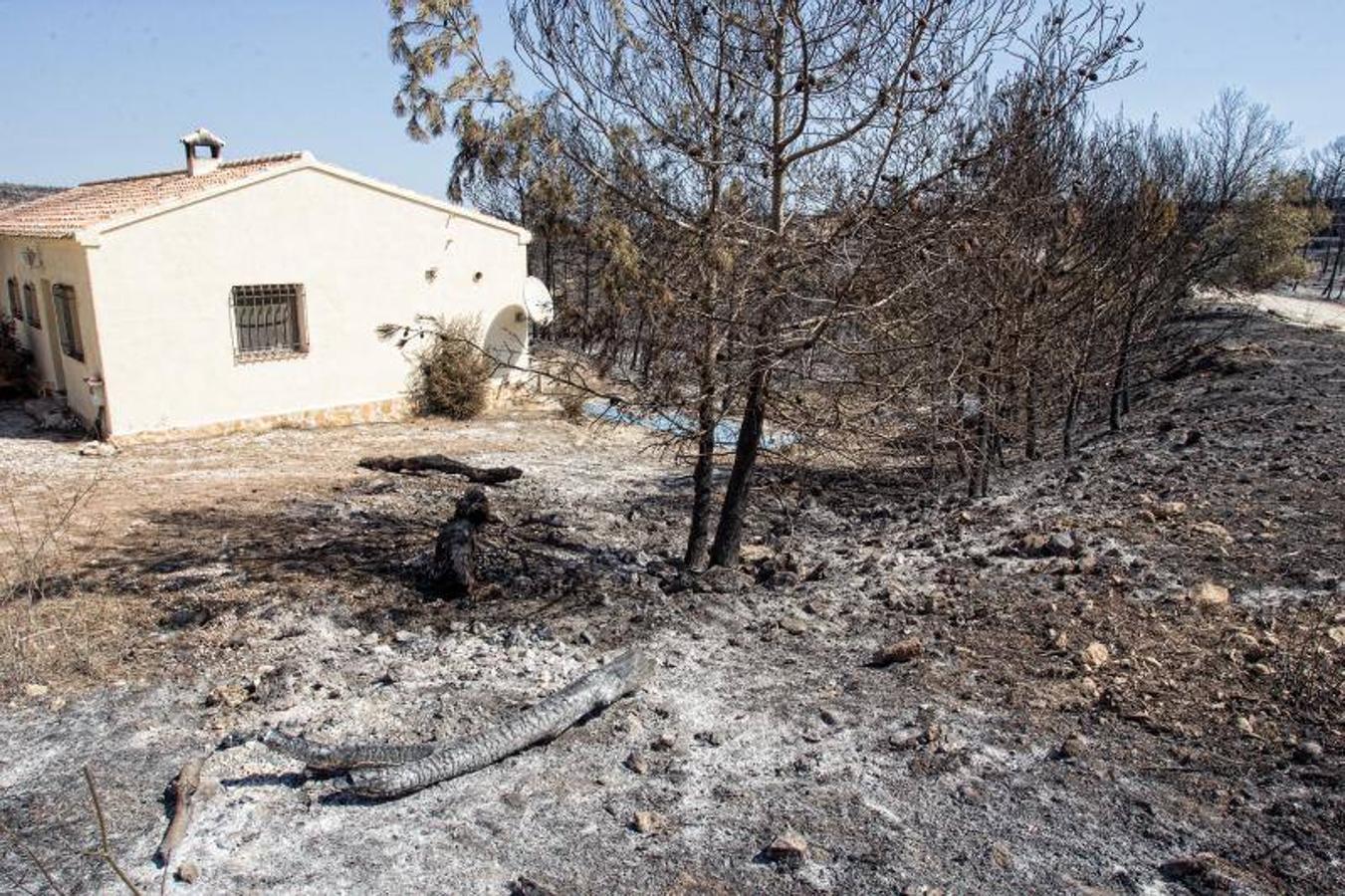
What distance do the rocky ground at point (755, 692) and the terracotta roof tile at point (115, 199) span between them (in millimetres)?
5011

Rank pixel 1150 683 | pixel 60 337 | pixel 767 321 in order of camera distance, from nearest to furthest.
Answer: pixel 1150 683, pixel 767 321, pixel 60 337

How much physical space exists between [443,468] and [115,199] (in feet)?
25.0

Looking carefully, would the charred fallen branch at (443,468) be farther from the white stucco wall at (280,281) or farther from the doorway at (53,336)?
Answer: the doorway at (53,336)

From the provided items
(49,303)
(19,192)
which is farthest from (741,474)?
(19,192)

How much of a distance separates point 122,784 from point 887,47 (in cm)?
561

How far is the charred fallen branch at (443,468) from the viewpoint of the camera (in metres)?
9.95

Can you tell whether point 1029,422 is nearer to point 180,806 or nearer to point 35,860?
point 180,806

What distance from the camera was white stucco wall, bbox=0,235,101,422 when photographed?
36.6 ft

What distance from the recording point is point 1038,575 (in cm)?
610

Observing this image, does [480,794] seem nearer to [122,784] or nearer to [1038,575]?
[122,784]

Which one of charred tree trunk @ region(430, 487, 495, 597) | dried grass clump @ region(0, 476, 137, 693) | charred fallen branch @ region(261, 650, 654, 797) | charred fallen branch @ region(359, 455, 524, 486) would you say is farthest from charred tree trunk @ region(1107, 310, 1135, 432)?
dried grass clump @ region(0, 476, 137, 693)

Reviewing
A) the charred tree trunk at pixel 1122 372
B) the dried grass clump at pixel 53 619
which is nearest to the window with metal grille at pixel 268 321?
the dried grass clump at pixel 53 619

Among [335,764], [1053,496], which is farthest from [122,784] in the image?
[1053,496]

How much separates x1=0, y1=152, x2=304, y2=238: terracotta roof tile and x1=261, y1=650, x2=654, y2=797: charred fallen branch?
9732mm
